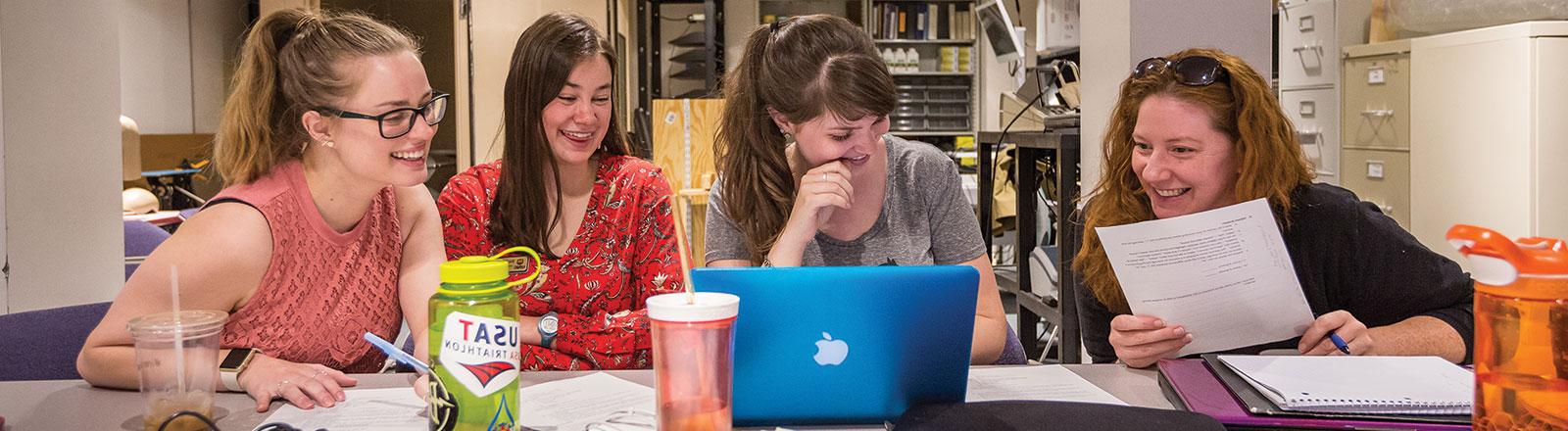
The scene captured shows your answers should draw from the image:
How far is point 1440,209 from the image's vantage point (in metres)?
4.17

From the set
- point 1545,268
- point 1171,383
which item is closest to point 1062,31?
point 1171,383

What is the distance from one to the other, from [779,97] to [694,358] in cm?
94

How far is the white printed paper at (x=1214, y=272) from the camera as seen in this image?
4.77 feet

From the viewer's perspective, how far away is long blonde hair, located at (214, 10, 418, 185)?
1627 millimetres

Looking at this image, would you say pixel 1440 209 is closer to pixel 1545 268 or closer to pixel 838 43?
pixel 838 43

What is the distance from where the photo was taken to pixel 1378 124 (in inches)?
176

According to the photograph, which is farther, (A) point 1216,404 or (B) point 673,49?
(B) point 673,49

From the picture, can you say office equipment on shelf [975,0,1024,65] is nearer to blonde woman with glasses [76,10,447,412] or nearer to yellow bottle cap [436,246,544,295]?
blonde woman with glasses [76,10,447,412]

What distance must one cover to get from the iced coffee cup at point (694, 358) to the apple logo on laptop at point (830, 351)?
15cm

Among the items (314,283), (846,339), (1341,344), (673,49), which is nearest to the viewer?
(846,339)

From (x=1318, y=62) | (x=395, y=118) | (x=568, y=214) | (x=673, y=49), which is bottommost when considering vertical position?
(x=568, y=214)

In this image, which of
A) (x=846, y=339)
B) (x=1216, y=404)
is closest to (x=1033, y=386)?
(x=1216, y=404)

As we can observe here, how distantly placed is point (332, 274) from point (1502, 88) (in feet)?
12.6

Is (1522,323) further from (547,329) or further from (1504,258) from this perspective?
(547,329)
